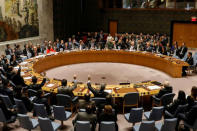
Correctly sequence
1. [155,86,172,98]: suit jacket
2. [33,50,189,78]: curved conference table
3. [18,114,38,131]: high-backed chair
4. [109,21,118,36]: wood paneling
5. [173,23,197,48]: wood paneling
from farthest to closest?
[109,21,118,36]: wood paneling → [173,23,197,48]: wood paneling → [33,50,189,78]: curved conference table → [155,86,172,98]: suit jacket → [18,114,38,131]: high-backed chair

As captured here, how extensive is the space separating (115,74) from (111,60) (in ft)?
9.44

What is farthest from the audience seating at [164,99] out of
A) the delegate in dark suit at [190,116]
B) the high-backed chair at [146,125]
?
the high-backed chair at [146,125]

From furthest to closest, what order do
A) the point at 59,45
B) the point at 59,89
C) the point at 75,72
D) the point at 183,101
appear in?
the point at 59,45 → the point at 75,72 → the point at 59,89 → the point at 183,101

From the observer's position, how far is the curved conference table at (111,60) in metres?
7.61

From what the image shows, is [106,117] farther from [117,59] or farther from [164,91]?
[117,59]

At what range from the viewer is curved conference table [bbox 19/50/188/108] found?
7.61 metres

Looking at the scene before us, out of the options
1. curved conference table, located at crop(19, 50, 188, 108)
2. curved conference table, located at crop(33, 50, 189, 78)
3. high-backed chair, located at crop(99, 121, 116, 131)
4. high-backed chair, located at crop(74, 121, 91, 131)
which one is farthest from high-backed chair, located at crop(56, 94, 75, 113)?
curved conference table, located at crop(33, 50, 189, 78)

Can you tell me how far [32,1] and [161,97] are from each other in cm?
1328

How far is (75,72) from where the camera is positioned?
502 inches

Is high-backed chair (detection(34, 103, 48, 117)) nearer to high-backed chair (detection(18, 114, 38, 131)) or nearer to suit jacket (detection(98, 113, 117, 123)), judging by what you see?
high-backed chair (detection(18, 114, 38, 131))

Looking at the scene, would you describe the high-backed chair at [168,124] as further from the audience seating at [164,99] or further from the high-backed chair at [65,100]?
the high-backed chair at [65,100]

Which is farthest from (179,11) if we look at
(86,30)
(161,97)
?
(161,97)

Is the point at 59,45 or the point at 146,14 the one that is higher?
the point at 146,14

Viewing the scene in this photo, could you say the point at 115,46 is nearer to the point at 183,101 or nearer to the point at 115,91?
the point at 115,91
